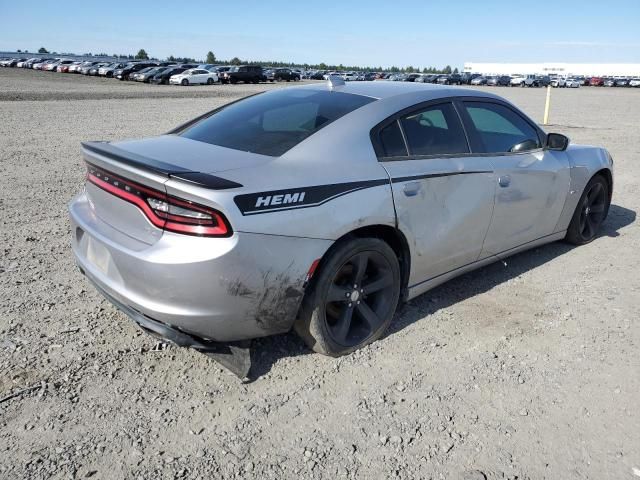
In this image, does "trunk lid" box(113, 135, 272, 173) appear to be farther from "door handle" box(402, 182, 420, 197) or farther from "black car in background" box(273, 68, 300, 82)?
"black car in background" box(273, 68, 300, 82)

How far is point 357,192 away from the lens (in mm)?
3055

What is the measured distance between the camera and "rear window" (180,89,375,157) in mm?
3236

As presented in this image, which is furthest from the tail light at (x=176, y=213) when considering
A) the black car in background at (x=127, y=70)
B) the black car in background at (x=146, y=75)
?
the black car in background at (x=127, y=70)

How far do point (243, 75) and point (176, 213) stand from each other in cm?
4845

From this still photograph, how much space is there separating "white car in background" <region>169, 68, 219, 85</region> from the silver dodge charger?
135 feet

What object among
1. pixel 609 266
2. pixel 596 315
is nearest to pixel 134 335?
pixel 596 315

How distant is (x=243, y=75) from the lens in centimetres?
4847

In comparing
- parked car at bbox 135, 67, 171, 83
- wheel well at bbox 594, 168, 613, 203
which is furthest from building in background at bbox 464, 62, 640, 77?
wheel well at bbox 594, 168, 613, 203

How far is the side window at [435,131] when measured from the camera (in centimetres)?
353

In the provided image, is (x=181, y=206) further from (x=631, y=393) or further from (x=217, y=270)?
(x=631, y=393)

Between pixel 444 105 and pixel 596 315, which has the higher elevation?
pixel 444 105

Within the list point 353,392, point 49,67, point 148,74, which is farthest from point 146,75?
point 353,392

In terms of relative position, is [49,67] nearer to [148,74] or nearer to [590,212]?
[148,74]

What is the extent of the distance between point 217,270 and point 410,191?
53.6 inches
